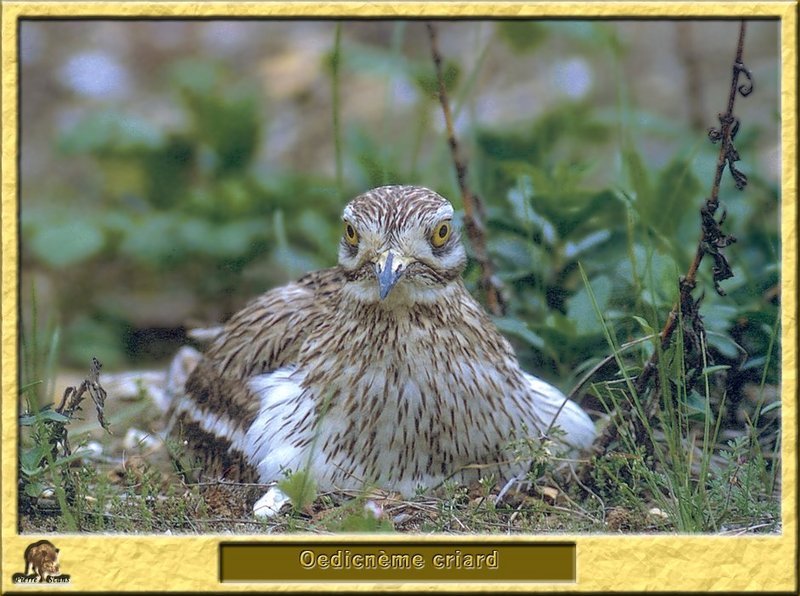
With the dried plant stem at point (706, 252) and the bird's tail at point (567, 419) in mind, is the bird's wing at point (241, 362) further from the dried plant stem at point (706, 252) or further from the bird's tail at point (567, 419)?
the dried plant stem at point (706, 252)

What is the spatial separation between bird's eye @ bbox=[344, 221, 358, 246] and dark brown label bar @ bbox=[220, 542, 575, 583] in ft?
3.28

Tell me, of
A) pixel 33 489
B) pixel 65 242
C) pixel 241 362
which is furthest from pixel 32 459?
pixel 65 242

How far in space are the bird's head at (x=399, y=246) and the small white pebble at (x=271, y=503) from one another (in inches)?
28.0

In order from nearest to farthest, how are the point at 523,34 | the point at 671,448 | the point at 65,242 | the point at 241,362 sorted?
the point at 671,448, the point at 241,362, the point at 523,34, the point at 65,242

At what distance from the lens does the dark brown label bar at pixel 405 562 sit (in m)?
3.42

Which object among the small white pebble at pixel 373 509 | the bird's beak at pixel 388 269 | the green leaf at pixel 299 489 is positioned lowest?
the small white pebble at pixel 373 509

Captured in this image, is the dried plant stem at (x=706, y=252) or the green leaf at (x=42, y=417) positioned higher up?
the dried plant stem at (x=706, y=252)

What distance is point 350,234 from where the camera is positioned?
3.86 meters

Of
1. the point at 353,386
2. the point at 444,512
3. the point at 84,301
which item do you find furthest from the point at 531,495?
the point at 84,301

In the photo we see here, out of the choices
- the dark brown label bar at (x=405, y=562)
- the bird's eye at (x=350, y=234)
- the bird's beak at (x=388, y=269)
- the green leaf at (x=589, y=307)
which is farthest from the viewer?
the green leaf at (x=589, y=307)

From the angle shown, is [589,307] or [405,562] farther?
[589,307]

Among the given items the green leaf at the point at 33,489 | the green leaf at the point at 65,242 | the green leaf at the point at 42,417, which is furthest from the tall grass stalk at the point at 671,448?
the green leaf at the point at 65,242

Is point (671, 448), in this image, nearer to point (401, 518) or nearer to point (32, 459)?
point (401, 518)

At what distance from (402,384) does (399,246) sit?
51cm
